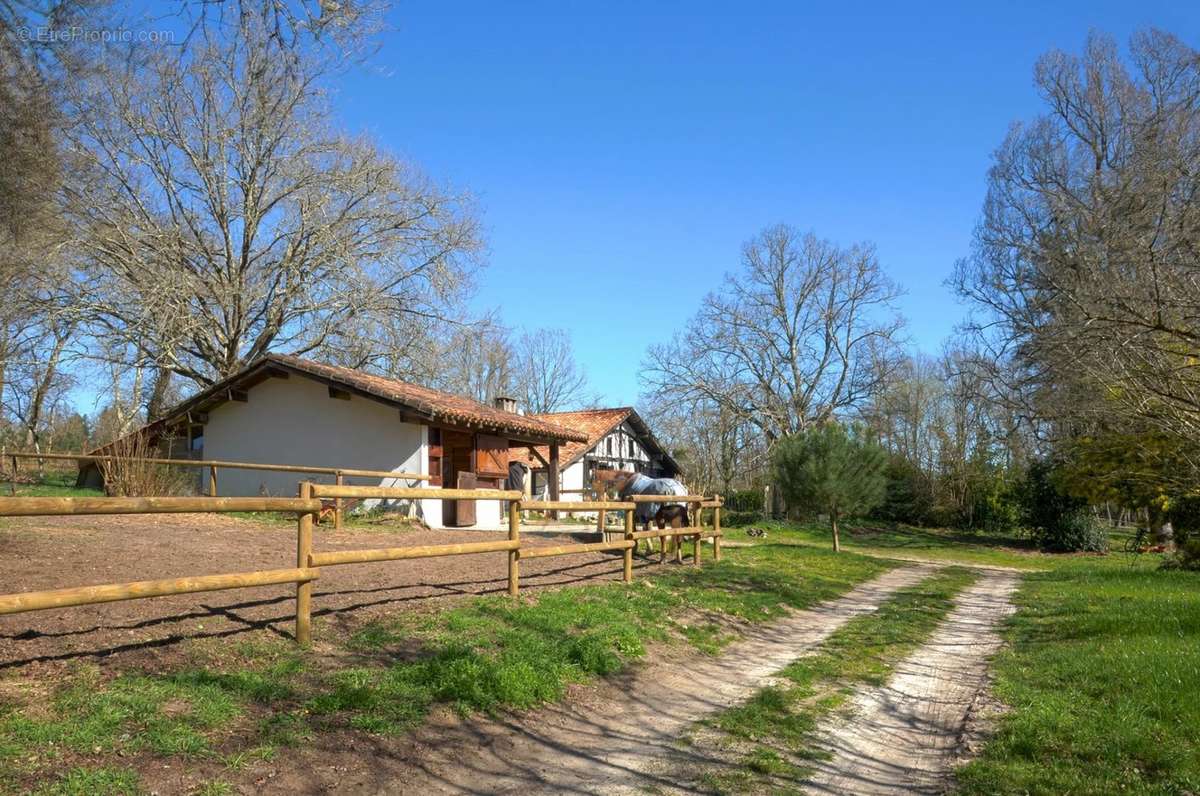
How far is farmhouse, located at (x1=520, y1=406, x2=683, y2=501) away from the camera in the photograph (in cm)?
3513

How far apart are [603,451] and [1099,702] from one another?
32375mm

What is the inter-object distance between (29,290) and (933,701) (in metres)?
22.3

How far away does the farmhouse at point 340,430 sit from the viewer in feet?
67.4

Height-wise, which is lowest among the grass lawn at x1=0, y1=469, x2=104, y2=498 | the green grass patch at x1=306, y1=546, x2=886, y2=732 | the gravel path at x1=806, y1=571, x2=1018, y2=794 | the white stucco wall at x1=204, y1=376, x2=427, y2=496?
the gravel path at x1=806, y1=571, x2=1018, y2=794

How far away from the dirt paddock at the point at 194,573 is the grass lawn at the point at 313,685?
0.40 metres

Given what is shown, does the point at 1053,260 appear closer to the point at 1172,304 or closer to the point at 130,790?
the point at 1172,304

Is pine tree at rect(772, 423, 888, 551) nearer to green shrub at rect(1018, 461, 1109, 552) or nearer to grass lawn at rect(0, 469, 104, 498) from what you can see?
green shrub at rect(1018, 461, 1109, 552)

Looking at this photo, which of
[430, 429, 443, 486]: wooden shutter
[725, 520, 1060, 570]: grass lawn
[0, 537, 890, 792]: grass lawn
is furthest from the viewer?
[725, 520, 1060, 570]: grass lawn

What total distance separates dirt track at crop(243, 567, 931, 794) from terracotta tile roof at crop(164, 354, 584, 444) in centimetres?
1315

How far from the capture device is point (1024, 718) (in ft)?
19.9

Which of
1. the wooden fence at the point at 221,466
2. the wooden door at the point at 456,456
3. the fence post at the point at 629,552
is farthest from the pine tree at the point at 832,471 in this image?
the fence post at the point at 629,552

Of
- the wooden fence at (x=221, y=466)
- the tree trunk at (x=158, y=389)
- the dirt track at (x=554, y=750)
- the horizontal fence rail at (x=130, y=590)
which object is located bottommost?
the dirt track at (x=554, y=750)

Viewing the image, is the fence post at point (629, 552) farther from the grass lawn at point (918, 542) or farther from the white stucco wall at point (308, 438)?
the grass lawn at point (918, 542)

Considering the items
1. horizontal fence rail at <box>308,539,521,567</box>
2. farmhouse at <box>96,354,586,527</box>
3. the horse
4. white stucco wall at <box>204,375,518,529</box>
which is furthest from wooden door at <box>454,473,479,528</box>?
horizontal fence rail at <box>308,539,521,567</box>
